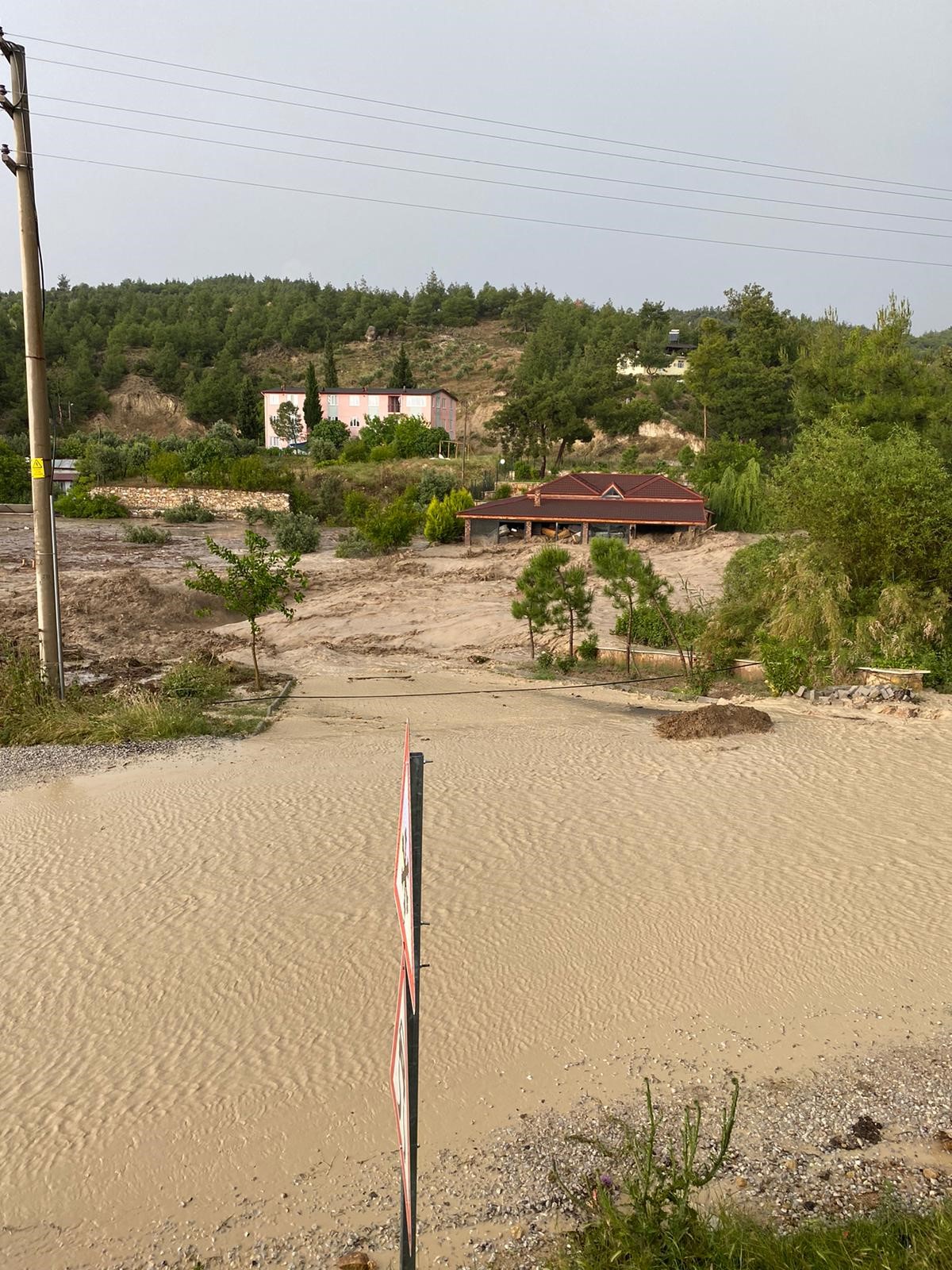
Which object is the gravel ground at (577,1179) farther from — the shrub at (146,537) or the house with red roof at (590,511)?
the shrub at (146,537)

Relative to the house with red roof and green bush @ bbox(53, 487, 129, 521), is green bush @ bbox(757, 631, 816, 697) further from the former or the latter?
green bush @ bbox(53, 487, 129, 521)

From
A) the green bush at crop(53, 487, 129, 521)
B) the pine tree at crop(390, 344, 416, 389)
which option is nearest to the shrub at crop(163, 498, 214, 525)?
the green bush at crop(53, 487, 129, 521)

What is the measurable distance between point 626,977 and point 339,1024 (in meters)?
2.12

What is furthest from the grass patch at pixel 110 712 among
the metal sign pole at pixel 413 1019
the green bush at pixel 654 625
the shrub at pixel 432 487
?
the shrub at pixel 432 487

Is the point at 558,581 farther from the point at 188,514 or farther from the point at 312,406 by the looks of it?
the point at 312,406

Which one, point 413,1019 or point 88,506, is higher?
point 88,506

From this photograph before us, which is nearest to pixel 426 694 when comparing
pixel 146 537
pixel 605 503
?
pixel 605 503

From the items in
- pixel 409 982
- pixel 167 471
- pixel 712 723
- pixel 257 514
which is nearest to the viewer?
pixel 409 982

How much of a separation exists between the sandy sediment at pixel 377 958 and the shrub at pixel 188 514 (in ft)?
128

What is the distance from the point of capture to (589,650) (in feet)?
63.7

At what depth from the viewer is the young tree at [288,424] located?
72.8 metres

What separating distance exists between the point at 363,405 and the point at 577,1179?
73.7 meters

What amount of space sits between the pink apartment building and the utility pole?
60991 mm

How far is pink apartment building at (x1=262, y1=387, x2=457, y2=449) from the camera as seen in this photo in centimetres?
7469
